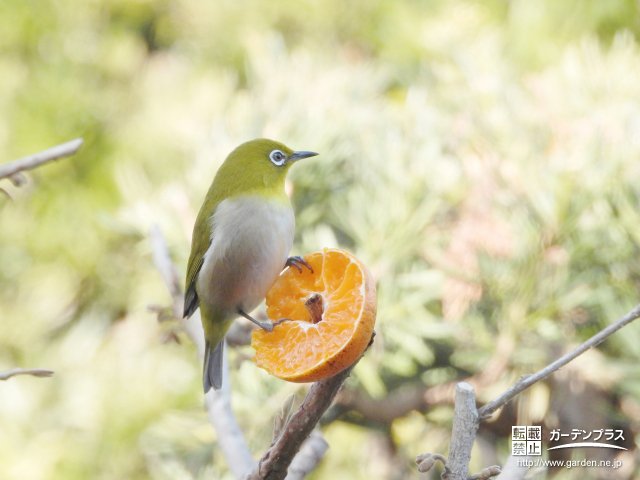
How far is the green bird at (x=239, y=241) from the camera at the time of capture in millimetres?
548

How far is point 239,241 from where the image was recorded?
564 mm

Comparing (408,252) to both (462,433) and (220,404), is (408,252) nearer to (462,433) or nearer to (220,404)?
(220,404)

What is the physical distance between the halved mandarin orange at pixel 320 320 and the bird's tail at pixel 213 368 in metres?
0.08

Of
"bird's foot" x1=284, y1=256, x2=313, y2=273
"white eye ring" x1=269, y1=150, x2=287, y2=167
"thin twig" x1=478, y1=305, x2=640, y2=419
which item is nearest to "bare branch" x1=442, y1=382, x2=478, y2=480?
"thin twig" x1=478, y1=305, x2=640, y2=419

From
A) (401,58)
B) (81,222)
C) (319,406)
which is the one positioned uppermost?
(319,406)

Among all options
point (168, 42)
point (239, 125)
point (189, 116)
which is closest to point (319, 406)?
point (239, 125)

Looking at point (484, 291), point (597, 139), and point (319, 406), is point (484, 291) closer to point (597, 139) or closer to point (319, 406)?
point (597, 139)

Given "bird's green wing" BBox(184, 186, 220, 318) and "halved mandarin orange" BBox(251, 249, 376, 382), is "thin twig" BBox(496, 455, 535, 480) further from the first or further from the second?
"bird's green wing" BBox(184, 186, 220, 318)

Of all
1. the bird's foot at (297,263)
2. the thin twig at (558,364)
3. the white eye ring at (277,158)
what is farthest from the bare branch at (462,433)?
the white eye ring at (277,158)

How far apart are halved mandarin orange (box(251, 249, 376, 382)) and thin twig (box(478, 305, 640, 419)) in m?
0.08

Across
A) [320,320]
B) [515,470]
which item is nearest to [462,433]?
[515,470]

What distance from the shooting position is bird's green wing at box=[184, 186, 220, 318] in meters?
0.59

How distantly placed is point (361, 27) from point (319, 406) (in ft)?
3.37

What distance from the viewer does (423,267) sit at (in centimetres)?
86
